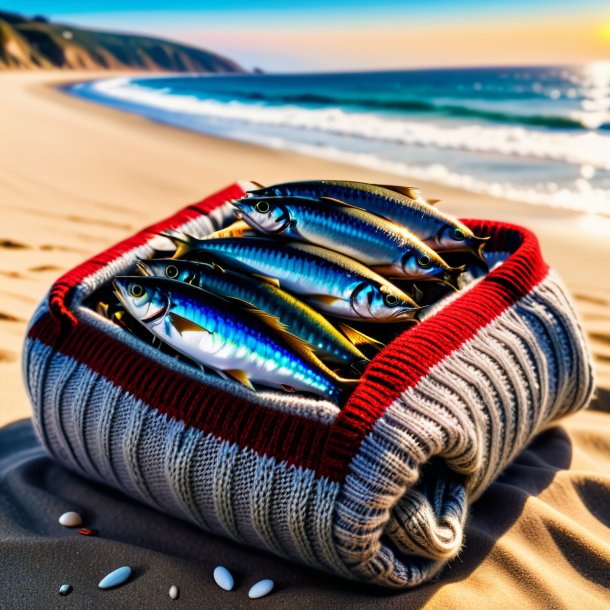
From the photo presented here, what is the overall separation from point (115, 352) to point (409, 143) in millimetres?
9176

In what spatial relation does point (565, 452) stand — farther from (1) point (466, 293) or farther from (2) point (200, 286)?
(2) point (200, 286)

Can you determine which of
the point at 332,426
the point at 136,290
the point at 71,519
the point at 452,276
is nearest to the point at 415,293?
the point at 452,276

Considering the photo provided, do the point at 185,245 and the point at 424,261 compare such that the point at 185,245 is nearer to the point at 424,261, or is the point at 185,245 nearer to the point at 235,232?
the point at 235,232

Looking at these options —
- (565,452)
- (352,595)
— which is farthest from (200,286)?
(565,452)

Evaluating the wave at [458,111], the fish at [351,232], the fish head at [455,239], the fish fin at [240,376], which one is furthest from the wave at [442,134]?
the fish fin at [240,376]

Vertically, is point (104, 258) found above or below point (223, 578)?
above

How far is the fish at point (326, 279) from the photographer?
1790 millimetres

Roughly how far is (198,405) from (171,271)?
42cm

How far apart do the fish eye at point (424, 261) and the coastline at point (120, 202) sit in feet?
4.65

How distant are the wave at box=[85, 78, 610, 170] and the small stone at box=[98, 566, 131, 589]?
7.66 metres

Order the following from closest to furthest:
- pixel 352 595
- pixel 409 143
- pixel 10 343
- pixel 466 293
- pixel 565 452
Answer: pixel 352 595 < pixel 466 293 < pixel 565 452 < pixel 10 343 < pixel 409 143

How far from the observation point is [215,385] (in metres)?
1.73

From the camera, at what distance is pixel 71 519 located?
2.02m

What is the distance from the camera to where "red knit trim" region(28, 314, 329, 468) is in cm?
160
